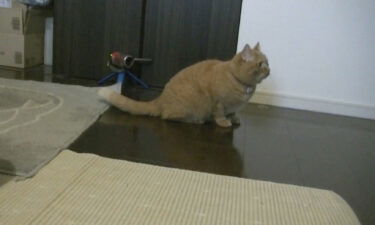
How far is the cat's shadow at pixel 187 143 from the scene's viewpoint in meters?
1.49

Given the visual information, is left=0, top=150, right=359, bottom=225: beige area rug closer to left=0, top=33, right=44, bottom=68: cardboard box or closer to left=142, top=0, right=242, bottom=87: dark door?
left=142, top=0, right=242, bottom=87: dark door

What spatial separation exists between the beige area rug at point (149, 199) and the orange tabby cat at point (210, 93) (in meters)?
0.63

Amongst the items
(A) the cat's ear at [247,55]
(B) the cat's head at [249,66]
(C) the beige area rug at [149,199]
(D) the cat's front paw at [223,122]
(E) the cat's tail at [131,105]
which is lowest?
(C) the beige area rug at [149,199]

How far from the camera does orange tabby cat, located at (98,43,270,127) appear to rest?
1.93 meters

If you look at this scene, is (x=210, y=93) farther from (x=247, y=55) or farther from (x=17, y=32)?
(x=17, y=32)

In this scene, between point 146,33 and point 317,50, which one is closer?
point 317,50

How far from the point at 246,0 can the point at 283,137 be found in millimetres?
958

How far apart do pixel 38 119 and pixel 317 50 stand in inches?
65.3

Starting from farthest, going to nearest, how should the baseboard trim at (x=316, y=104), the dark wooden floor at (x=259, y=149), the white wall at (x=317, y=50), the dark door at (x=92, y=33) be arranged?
the dark door at (x=92, y=33) < the baseboard trim at (x=316, y=104) < the white wall at (x=317, y=50) < the dark wooden floor at (x=259, y=149)

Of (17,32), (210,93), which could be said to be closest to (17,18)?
(17,32)

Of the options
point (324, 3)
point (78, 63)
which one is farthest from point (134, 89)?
point (324, 3)

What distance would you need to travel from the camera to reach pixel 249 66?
1915 mm

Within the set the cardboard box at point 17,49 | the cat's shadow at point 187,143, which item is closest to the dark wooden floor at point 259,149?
the cat's shadow at point 187,143

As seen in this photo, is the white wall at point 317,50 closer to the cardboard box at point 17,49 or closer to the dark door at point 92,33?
the dark door at point 92,33
